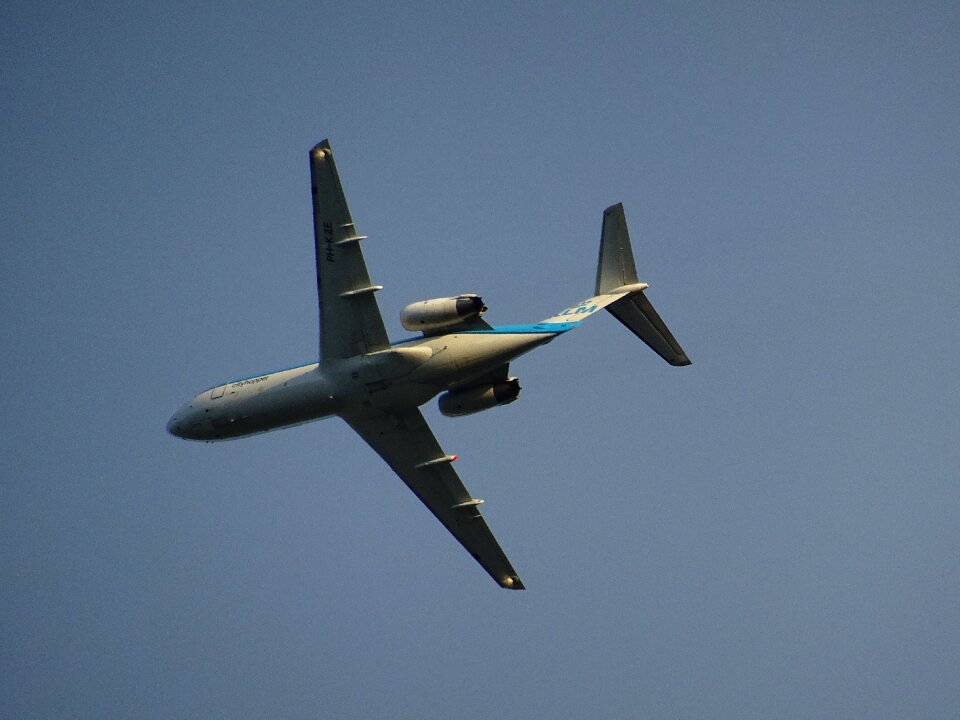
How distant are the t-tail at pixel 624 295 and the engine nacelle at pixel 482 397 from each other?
363 centimetres

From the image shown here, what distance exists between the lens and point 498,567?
50.6 metres

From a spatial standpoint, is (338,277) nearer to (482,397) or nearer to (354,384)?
(354,384)

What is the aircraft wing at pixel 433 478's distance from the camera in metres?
47.4

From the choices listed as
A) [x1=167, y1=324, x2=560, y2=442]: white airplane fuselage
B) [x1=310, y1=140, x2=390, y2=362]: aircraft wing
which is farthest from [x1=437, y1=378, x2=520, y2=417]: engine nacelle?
[x1=310, y1=140, x2=390, y2=362]: aircraft wing

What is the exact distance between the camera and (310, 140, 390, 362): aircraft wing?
4184cm

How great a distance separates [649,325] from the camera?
4738 centimetres

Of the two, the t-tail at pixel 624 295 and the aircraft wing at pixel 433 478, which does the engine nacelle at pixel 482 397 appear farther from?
the t-tail at pixel 624 295

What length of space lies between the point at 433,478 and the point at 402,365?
293 inches

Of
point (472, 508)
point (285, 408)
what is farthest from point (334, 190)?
point (472, 508)

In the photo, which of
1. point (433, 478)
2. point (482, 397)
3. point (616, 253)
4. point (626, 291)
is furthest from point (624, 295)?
point (433, 478)

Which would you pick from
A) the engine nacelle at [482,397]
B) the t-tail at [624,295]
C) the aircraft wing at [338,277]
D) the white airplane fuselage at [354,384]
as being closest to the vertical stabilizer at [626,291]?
the t-tail at [624,295]

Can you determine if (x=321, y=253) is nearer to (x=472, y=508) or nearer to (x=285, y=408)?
(x=285, y=408)

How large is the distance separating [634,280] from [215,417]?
57.9 ft

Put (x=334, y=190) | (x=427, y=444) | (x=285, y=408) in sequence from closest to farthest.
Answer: (x=334, y=190)
(x=285, y=408)
(x=427, y=444)
